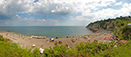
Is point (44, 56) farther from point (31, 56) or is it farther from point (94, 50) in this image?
point (94, 50)

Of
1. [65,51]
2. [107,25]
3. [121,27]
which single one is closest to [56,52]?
[65,51]

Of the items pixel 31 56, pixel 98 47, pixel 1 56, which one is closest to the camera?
pixel 1 56

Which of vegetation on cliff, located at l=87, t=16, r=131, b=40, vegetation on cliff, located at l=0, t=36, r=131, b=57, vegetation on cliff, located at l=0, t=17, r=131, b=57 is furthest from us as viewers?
vegetation on cliff, located at l=87, t=16, r=131, b=40

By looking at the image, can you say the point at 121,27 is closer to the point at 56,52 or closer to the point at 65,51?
the point at 65,51

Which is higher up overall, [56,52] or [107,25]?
[107,25]

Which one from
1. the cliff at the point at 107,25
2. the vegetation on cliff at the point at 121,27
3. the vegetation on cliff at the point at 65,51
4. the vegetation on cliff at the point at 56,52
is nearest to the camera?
the vegetation on cliff at the point at 56,52

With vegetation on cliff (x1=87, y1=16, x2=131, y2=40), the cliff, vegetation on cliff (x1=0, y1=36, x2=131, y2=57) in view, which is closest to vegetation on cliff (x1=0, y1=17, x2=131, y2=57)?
vegetation on cliff (x1=0, y1=36, x2=131, y2=57)

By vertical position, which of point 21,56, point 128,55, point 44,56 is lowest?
point 128,55

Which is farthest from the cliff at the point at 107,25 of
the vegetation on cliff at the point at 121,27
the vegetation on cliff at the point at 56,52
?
the vegetation on cliff at the point at 56,52

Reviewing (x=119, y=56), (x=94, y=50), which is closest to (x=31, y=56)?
(x=94, y=50)

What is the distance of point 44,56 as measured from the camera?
5480 millimetres

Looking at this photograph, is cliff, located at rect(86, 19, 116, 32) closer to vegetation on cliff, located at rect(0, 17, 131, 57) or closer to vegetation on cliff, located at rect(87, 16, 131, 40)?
vegetation on cliff, located at rect(87, 16, 131, 40)

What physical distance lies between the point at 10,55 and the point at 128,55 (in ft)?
35.1

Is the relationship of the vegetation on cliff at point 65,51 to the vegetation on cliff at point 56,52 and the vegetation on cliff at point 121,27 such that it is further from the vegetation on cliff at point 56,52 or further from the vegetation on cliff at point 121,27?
the vegetation on cliff at point 121,27
